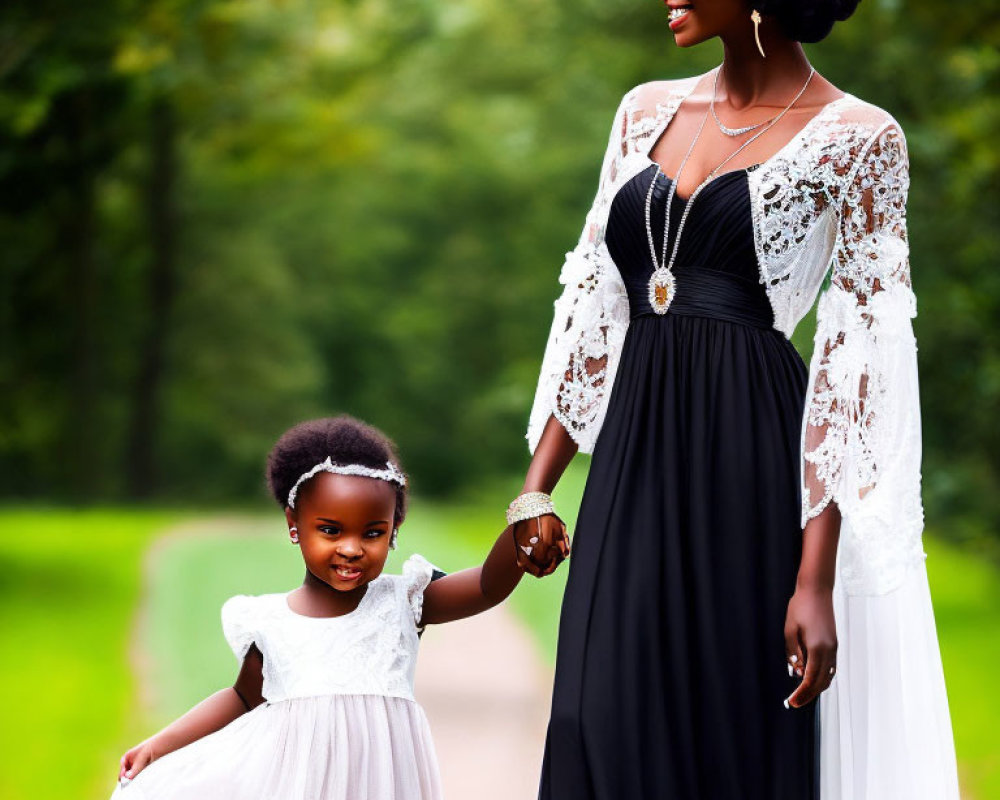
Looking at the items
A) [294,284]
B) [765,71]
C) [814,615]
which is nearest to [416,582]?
[814,615]

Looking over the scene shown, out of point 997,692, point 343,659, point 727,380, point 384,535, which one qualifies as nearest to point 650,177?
point 727,380

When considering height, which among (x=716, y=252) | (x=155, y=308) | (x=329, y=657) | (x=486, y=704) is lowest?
(x=329, y=657)

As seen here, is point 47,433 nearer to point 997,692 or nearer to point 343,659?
point 997,692

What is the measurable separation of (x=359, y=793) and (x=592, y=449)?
89 centimetres

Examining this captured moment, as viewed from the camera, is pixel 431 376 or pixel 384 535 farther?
pixel 431 376

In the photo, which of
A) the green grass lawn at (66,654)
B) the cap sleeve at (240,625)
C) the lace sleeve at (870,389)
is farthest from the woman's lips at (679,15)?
the green grass lawn at (66,654)

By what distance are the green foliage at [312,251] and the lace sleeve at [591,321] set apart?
14.5 m

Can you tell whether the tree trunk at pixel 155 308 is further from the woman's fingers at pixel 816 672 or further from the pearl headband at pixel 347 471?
the woman's fingers at pixel 816 672

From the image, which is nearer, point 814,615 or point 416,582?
point 814,615

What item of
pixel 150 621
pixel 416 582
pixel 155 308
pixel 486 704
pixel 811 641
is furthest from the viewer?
pixel 155 308

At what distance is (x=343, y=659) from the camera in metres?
4.05

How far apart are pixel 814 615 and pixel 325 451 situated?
1.16 m

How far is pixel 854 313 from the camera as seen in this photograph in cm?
373

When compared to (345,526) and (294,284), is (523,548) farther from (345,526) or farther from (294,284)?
(294,284)
